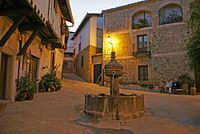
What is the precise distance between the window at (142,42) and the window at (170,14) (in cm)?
197

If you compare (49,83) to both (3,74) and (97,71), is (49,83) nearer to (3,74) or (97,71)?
(3,74)

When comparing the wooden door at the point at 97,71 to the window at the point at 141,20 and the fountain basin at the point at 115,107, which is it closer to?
the window at the point at 141,20

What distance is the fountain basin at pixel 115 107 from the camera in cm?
399

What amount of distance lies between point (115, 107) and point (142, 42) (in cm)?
1165

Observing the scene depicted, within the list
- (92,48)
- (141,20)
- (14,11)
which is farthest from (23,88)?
(92,48)

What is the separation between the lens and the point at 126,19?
15.5 meters

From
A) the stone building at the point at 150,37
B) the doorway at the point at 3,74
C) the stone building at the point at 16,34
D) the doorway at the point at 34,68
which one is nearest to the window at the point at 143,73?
the stone building at the point at 150,37

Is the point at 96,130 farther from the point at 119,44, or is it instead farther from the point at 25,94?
the point at 119,44

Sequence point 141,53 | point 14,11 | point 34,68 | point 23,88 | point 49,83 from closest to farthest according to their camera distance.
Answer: point 14,11, point 23,88, point 34,68, point 49,83, point 141,53

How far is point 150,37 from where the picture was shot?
14094mm

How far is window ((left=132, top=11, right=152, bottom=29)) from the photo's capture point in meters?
14.7

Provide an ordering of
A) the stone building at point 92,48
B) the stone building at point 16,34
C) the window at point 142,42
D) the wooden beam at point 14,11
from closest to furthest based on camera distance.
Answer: the wooden beam at point 14,11 < the stone building at point 16,34 < the window at point 142,42 < the stone building at point 92,48

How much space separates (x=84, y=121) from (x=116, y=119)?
0.81 metres

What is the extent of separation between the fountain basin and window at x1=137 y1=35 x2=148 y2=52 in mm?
10986
